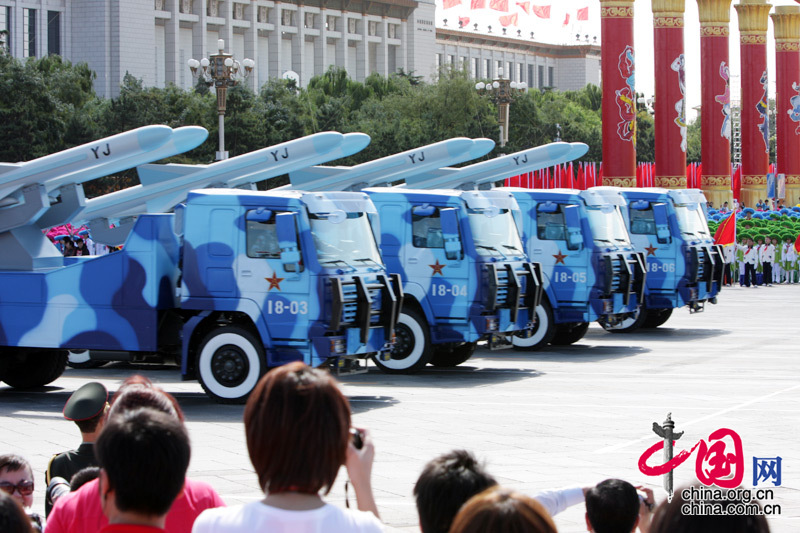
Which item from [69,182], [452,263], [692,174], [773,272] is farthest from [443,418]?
[692,174]

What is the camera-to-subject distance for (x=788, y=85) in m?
61.4

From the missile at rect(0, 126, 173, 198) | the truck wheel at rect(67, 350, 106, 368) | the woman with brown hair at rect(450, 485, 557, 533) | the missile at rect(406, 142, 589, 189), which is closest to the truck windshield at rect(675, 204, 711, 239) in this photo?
the missile at rect(406, 142, 589, 189)

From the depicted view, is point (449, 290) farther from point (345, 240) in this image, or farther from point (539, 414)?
point (539, 414)

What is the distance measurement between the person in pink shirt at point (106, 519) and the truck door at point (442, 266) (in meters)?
13.0

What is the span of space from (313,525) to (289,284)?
10.9m

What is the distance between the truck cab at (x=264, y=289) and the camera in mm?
14547

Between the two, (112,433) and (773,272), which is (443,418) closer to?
(112,433)

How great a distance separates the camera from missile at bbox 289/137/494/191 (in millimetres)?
25375

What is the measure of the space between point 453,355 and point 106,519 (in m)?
14.5

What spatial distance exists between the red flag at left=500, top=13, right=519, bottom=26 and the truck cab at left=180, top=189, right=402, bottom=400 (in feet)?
385

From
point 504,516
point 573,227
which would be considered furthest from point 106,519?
point 573,227

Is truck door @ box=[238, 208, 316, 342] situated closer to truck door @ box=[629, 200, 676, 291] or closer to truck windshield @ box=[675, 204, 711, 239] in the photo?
truck door @ box=[629, 200, 676, 291]

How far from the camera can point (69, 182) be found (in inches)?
714

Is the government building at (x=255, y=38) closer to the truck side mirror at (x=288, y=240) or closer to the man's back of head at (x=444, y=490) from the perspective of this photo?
the truck side mirror at (x=288, y=240)
